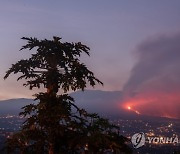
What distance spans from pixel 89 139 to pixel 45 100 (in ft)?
8.38

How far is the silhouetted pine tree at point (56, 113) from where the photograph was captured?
15.0m

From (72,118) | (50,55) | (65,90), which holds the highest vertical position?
(50,55)

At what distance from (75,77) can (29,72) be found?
2.06m

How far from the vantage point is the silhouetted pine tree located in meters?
15.0

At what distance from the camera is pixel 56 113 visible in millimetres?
15055

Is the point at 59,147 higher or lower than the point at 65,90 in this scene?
lower

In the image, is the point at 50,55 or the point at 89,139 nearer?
the point at 89,139

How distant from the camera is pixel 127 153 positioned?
1486cm

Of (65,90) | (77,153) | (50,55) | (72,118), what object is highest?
(50,55)

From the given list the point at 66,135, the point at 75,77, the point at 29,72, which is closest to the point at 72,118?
the point at 66,135

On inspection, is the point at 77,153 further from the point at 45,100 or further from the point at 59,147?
the point at 45,100

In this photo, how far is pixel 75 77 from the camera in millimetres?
16031

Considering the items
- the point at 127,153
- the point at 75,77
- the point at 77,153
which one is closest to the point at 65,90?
the point at 75,77

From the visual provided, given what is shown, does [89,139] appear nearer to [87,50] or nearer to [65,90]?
[65,90]
